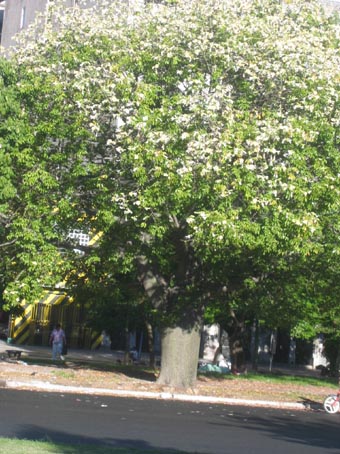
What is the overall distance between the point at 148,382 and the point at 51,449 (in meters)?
13.7

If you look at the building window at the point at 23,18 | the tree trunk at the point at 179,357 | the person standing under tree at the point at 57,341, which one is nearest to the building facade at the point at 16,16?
the building window at the point at 23,18

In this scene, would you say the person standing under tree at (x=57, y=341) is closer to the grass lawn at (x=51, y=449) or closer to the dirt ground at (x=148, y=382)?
the dirt ground at (x=148, y=382)

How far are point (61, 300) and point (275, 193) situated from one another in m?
29.1

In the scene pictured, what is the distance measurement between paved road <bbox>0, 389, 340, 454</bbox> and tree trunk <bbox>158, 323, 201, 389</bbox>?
236 cm

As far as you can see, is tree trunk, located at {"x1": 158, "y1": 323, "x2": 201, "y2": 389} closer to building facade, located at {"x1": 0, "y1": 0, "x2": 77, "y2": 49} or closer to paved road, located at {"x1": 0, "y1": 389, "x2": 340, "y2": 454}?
paved road, located at {"x1": 0, "y1": 389, "x2": 340, "y2": 454}

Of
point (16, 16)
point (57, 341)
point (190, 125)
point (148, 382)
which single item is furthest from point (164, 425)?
point (16, 16)

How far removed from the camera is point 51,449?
1013 centimetres

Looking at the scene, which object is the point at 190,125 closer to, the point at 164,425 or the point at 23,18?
the point at 164,425

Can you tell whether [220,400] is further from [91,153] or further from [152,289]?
[91,153]

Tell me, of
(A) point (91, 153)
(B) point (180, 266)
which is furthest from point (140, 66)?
(B) point (180, 266)

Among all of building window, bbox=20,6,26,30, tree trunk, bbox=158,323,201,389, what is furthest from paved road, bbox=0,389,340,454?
building window, bbox=20,6,26,30

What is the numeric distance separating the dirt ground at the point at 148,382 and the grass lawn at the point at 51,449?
11115 mm

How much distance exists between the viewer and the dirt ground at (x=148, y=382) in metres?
22.6

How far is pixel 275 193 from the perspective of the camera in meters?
18.3
